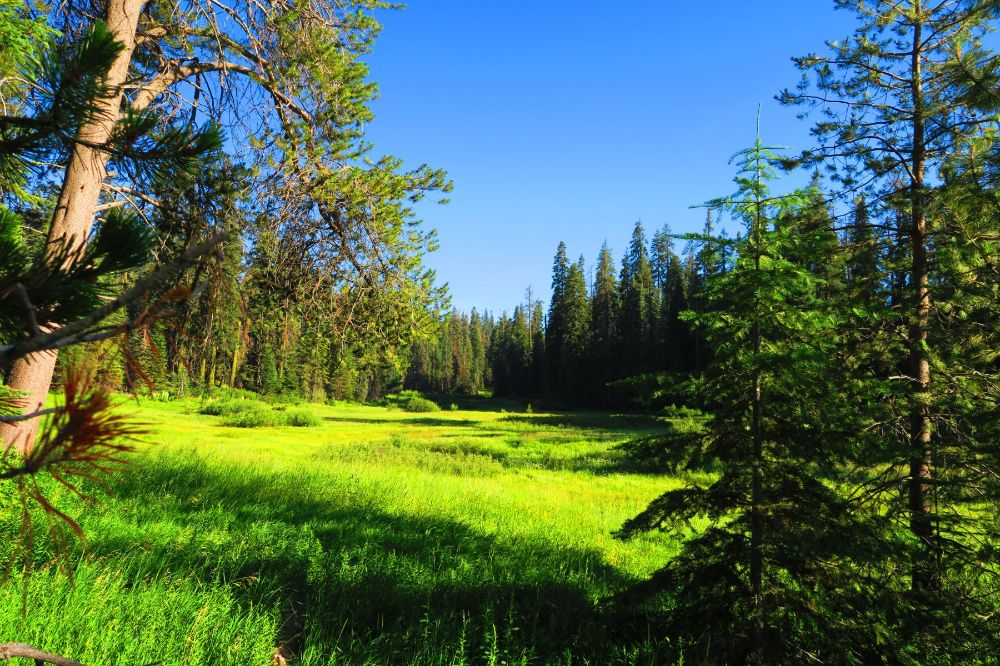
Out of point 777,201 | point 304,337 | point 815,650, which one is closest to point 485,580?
point 815,650

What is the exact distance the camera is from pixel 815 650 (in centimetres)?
435

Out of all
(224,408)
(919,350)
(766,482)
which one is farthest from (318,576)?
(224,408)

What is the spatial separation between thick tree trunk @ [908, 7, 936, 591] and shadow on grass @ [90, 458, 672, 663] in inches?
125

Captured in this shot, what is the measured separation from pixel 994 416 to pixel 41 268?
6891mm

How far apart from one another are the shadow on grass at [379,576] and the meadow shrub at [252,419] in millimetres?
29138

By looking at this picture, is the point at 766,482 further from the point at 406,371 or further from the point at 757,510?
the point at 406,371

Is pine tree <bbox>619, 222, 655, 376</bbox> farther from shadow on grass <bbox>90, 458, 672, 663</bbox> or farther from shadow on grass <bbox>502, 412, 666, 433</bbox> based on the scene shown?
shadow on grass <bbox>90, 458, 672, 663</bbox>

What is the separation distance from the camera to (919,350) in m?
5.96

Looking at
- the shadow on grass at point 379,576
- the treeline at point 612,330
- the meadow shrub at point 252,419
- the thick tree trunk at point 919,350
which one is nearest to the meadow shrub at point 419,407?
the treeline at point 612,330

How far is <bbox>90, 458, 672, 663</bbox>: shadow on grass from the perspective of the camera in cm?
429

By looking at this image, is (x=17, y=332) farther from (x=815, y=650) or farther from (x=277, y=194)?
(x=815, y=650)

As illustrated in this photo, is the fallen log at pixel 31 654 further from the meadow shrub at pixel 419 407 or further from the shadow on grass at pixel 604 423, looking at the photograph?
the meadow shrub at pixel 419 407

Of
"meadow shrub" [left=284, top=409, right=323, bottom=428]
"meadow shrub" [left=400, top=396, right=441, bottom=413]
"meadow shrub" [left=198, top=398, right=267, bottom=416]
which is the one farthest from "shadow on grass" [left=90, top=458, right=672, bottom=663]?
"meadow shrub" [left=400, top=396, right=441, bottom=413]

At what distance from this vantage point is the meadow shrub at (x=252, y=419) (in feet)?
113
